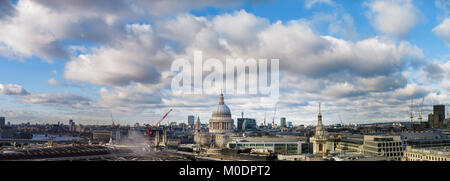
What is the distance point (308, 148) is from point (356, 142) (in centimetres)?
2369

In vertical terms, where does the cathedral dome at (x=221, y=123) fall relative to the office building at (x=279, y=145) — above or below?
above

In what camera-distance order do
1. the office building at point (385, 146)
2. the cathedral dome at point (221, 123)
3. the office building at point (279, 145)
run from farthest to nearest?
the cathedral dome at point (221, 123) < the office building at point (279, 145) < the office building at point (385, 146)

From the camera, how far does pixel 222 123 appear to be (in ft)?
646

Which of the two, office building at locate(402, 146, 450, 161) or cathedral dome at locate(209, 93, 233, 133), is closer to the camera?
office building at locate(402, 146, 450, 161)

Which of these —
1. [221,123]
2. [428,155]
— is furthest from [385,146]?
[221,123]

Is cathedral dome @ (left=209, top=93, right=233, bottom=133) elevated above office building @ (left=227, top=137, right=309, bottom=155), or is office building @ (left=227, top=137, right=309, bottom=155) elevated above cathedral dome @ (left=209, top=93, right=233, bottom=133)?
cathedral dome @ (left=209, top=93, right=233, bottom=133)

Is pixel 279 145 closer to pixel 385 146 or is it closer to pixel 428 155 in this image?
pixel 385 146

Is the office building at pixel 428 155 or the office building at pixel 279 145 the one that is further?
the office building at pixel 279 145

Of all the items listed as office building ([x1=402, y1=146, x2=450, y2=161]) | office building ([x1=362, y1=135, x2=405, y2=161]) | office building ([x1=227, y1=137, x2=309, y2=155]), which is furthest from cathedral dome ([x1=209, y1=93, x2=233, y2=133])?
office building ([x1=402, y1=146, x2=450, y2=161])

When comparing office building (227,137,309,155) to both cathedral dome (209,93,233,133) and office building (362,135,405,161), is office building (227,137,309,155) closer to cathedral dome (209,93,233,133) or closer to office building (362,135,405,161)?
office building (362,135,405,161)

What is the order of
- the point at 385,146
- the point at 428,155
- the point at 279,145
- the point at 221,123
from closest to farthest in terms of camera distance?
1. the point at 428,155
2. the point at 385,146
3. the point at 279,145
4. the point at 221,123

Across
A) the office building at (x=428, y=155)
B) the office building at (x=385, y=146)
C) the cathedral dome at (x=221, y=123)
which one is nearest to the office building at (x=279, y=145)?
the office building at (x=385, y=146)

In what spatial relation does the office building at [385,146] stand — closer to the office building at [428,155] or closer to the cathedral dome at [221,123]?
the office building at [428,155]
